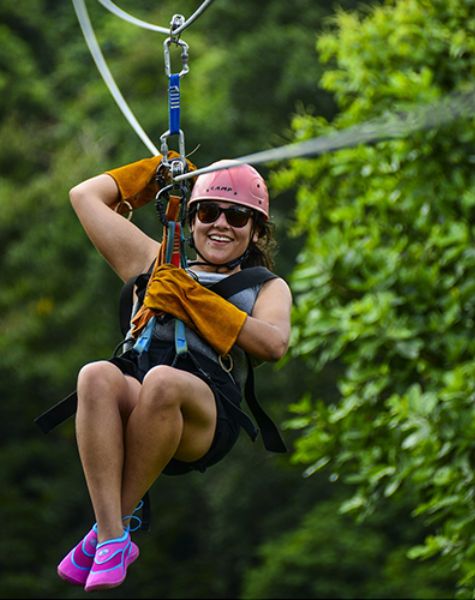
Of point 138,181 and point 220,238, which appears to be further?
point 138,181

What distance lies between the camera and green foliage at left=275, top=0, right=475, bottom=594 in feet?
21.8

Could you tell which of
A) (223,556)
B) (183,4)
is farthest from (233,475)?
(183,4)

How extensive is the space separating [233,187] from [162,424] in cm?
79

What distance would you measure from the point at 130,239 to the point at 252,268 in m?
0.43

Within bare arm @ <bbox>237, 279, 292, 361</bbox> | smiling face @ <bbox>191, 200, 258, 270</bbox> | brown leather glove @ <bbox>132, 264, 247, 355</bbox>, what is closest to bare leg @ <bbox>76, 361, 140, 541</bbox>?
brown leather glove @ <bbox>132, 264, 247, 355</bbox>

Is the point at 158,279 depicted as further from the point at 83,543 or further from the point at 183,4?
the point at 183,4

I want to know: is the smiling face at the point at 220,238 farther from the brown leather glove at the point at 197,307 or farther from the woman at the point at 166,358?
the brown leather glove at the point at 197,307

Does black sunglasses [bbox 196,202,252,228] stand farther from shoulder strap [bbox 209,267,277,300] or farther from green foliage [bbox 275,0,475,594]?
green foliage [bbox 275,0,475,594]

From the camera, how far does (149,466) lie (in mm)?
3859

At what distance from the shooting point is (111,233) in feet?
14.2

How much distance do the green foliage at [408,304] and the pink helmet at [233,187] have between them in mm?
2497

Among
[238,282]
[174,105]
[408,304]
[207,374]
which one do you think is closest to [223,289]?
[238,282]

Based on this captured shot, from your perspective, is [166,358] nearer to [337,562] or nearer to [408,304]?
[408,304]

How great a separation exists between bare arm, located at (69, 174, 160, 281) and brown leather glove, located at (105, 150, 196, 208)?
47 millimetres
